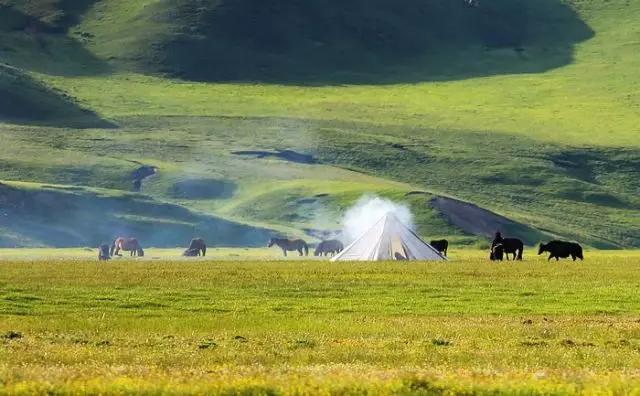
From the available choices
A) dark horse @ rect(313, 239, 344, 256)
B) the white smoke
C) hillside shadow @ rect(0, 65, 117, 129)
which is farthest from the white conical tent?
hillside shadow @ rect(0, 65, 117, 129)

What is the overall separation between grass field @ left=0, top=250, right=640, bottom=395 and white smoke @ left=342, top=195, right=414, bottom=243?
4835 cm

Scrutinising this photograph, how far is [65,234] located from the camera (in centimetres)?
10888

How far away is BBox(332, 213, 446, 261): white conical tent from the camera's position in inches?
2675

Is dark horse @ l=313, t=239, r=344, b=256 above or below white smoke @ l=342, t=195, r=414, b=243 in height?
below

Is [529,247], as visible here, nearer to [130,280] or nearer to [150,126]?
[150,126]

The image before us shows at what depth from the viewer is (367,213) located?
4368 inches

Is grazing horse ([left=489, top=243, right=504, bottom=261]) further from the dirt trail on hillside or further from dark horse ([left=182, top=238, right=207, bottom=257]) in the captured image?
the dirt trail on hillside

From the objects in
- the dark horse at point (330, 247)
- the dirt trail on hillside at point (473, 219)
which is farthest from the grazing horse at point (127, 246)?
the dirt trail on hillside at point (473, 219)

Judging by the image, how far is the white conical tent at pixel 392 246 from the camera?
223ft

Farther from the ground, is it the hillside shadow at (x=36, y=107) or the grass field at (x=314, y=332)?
the hillside shadow at (x=36, y=107)

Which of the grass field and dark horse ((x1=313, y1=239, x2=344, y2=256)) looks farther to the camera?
dark horse ((x1=313, y1=239, x2=344, y2=256))

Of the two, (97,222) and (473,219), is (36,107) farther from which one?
(473,219)

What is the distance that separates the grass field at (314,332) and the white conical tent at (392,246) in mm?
14617

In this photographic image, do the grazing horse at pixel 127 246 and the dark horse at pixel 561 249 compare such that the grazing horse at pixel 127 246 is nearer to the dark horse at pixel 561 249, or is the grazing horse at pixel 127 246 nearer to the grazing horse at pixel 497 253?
the grazing horse at pixel 497 253
